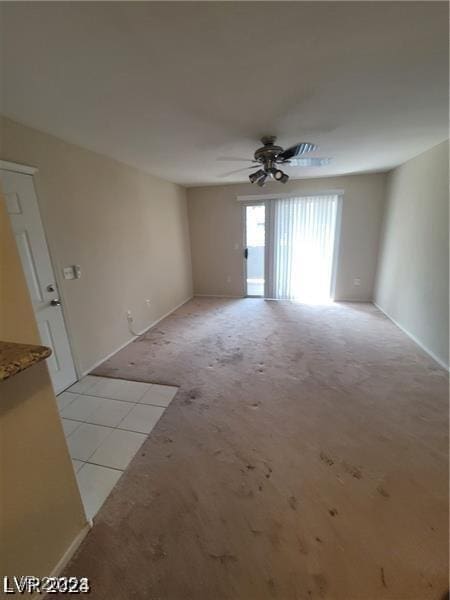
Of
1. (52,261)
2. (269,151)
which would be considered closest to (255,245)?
(269,151)

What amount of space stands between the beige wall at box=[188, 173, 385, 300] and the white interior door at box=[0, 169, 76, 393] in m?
3.30

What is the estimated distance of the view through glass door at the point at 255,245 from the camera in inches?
193

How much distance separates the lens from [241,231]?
4.99 metres

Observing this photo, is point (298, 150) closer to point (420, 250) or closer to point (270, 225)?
point (420, 250)

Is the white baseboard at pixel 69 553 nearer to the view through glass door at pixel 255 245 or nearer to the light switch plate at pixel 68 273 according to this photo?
the light switch plate at pixel 68 273

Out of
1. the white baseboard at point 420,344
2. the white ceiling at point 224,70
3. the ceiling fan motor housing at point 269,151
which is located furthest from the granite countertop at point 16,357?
the white baseboard at point 420,344

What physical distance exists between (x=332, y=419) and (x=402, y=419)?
0.54 meters

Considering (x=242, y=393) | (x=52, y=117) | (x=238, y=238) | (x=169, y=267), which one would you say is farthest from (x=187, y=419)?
(x=238, y=238)

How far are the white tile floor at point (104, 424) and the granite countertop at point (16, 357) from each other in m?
1.12

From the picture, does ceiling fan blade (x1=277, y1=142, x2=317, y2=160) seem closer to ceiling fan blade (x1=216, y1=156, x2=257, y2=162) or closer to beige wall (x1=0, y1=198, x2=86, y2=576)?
ceiling fan blade (x1=216, y1=156, x2=257, y2=162)

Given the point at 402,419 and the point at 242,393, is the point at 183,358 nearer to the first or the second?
the point at 242,393

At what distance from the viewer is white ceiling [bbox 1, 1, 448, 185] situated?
101 cm

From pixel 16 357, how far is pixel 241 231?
4587 mm

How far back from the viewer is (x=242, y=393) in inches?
91.5
